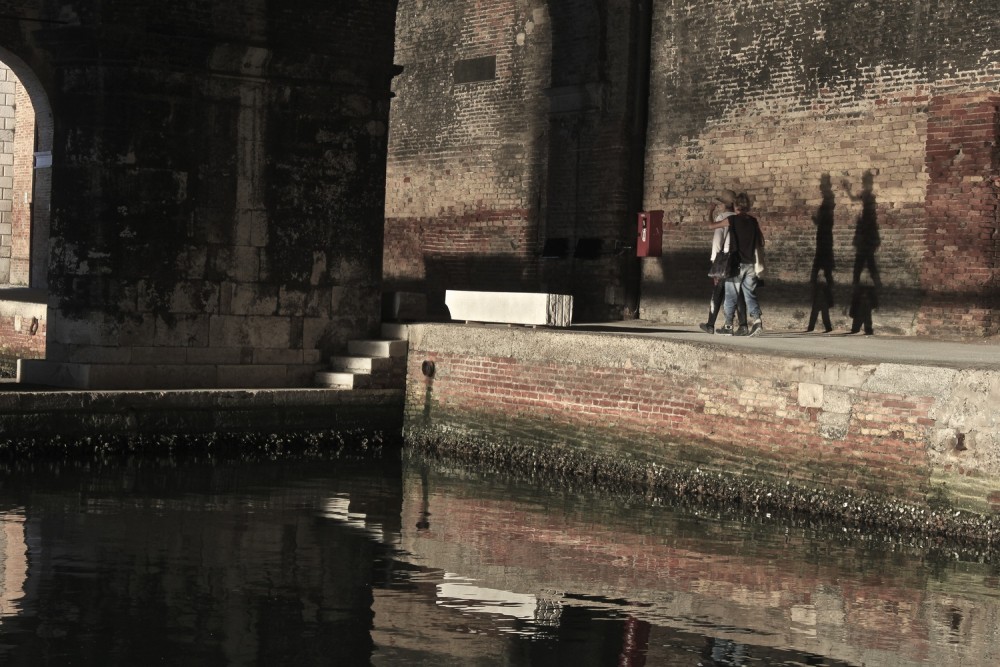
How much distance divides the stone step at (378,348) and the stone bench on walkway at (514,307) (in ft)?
2.15

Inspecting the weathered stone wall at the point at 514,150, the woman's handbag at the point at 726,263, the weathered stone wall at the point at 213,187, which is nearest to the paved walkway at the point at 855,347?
the woman's handbag at the point at 726,263

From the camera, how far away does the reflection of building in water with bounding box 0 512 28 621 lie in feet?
22.9

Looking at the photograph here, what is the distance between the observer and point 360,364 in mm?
13438

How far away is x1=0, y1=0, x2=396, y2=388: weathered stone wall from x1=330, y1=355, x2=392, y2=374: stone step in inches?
6.1

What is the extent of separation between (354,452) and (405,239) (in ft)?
29.4

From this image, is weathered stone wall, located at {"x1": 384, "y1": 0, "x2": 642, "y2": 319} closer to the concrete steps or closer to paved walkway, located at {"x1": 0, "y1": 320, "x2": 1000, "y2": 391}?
paved walkway, located at {"x1": 0, "y1": 320, "x2": 1000, "y2": 391}

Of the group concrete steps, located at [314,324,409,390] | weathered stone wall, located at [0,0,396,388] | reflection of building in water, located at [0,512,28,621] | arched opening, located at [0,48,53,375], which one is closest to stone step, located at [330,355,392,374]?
concrete steps, located at [314,324,409,390]

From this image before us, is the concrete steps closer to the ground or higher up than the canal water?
higher up

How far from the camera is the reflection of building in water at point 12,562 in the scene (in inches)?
275

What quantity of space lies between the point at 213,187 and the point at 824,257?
20.2 ft

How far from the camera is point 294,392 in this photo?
12.8m

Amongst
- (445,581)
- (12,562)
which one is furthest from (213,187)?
(445,581)

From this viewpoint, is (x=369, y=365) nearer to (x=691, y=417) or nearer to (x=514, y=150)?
(x=691, y=417)

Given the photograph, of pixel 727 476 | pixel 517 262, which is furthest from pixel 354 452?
pixel 517 262
